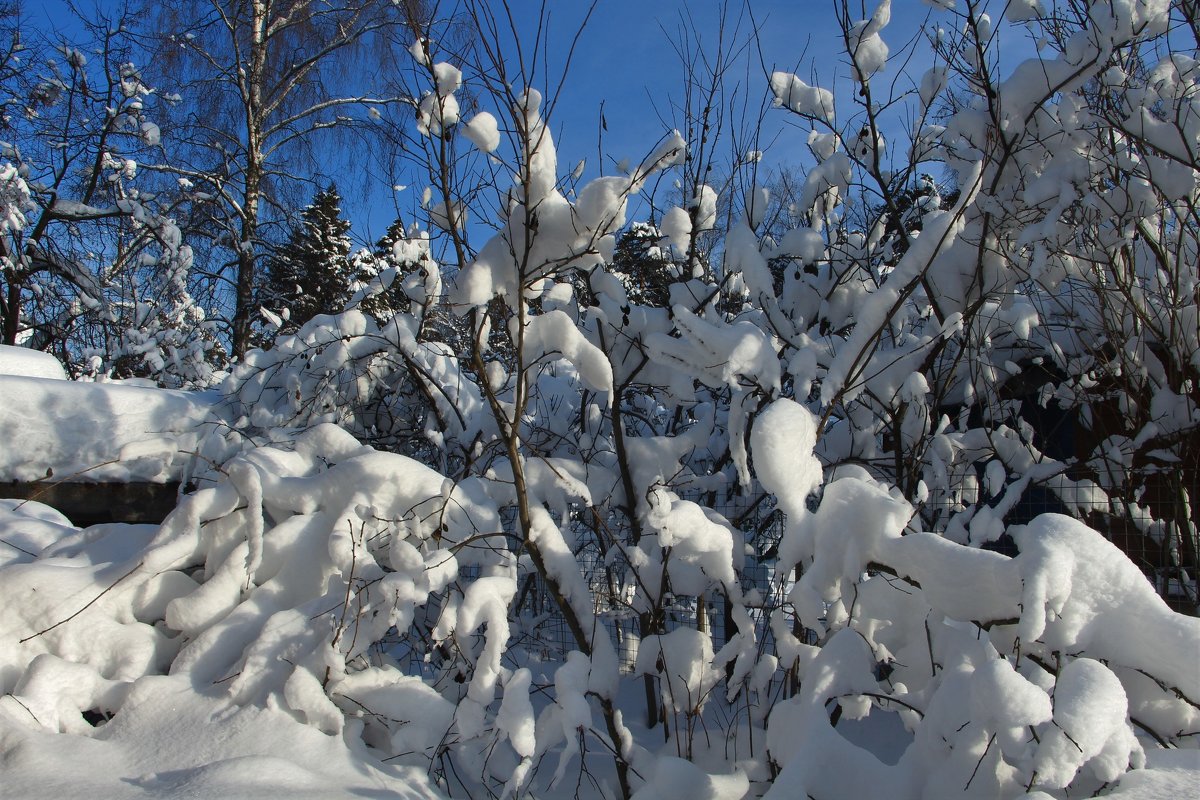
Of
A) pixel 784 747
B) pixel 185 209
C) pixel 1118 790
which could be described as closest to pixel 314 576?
pixel 784 747

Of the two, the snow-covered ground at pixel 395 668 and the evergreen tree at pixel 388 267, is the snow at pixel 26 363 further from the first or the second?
the snow-covered ground at pixel 395 668

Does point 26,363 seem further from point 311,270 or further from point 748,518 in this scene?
point 748,518

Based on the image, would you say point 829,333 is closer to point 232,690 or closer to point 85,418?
point 232,690

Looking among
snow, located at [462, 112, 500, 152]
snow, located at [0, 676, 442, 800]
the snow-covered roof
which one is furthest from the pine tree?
snow, located at [462, 112, 500, 152]

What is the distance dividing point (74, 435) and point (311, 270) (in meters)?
4.30

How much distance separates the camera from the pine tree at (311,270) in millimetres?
7882

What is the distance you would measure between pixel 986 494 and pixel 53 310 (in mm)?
12407

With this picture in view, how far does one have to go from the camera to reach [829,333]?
3.30 meters

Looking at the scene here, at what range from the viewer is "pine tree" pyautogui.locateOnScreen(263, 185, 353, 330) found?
310 inches

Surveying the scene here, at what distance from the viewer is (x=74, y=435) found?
13.5 feet

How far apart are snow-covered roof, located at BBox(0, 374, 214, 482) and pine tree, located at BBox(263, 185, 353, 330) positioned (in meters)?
2.51

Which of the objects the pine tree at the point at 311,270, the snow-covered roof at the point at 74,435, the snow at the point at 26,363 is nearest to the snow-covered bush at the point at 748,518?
the snow-covered roof at the point at 74,435

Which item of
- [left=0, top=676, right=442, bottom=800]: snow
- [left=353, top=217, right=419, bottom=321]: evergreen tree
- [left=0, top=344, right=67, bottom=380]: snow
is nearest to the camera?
[left=0, top=676, right=442, bottom=800]: snow

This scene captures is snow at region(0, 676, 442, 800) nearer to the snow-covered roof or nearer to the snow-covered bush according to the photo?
the snow-covered bush
